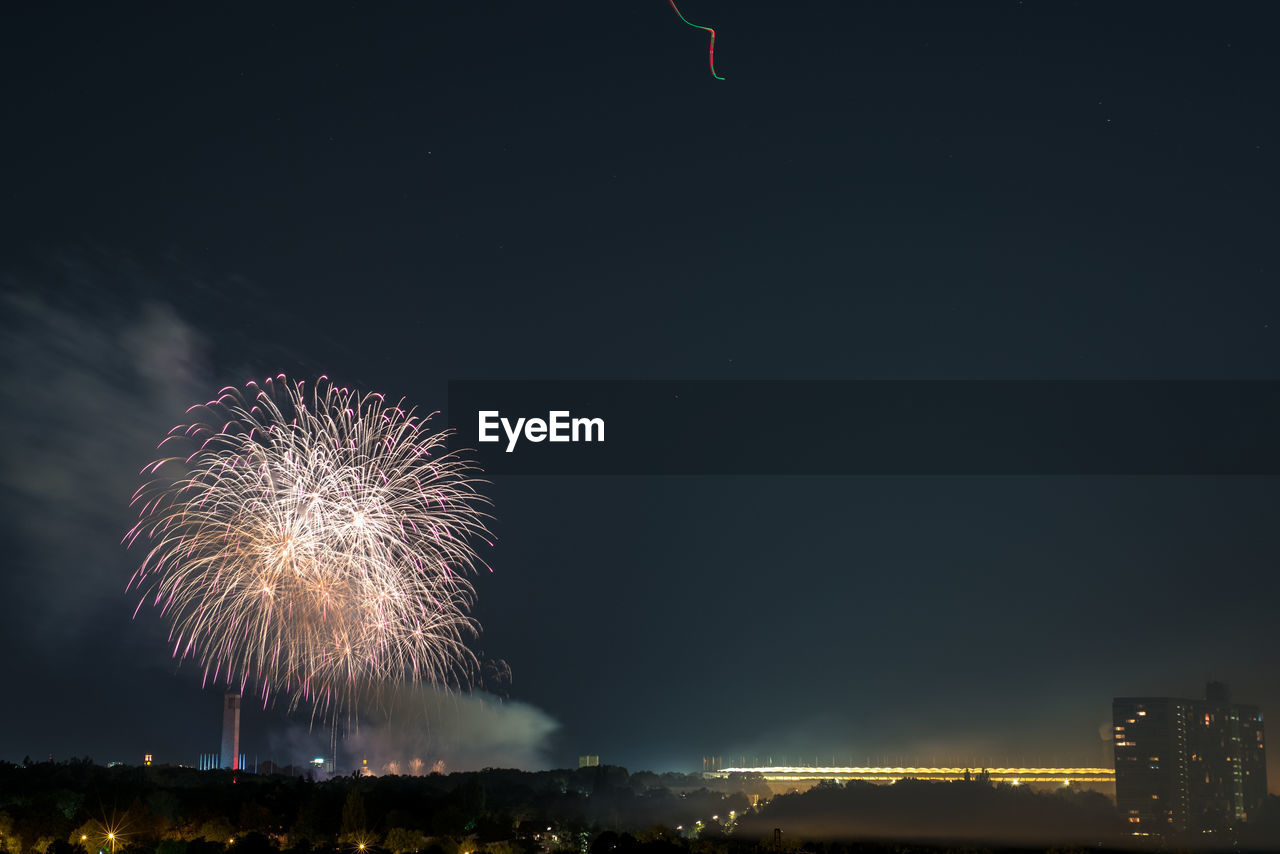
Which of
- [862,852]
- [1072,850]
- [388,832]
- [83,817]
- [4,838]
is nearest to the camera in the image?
[4,838]

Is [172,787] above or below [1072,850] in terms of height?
above

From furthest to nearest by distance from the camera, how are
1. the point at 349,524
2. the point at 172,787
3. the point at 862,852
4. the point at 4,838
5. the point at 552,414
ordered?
the point at 862,852 → the point at 172,787 → the point at 4,838 → the point at 349,524 → the point at 552,414

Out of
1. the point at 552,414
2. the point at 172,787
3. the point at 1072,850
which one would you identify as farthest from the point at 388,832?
the point at 1072,850

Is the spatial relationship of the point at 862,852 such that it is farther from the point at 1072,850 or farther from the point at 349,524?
the point at 349,524

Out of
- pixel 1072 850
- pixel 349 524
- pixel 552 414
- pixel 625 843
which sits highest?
pixel 552 414

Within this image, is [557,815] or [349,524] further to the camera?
[557,815]
